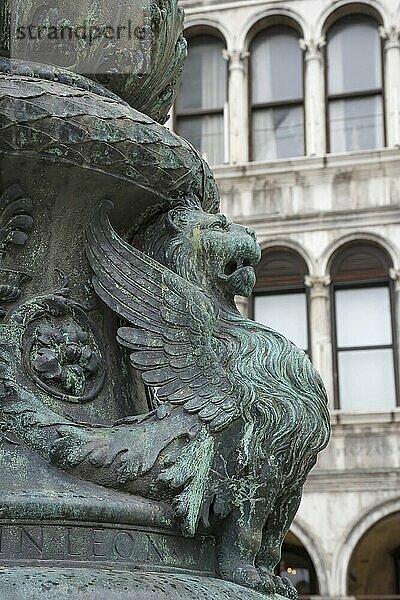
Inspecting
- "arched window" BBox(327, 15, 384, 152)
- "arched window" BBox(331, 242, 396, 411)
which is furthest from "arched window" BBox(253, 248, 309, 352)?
"arched window" BBox(327, 15, 384, 152)

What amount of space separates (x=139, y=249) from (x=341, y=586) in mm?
12853

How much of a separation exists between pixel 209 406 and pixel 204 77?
636 inches

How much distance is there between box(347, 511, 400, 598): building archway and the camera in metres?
15.5

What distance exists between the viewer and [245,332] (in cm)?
248

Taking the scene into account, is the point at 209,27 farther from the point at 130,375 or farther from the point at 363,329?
the point at 130,375

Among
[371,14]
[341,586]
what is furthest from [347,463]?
[371,14]

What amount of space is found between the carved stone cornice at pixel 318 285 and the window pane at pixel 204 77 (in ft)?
11.6

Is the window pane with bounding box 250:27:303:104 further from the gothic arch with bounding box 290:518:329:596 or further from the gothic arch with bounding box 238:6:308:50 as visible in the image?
the gothic arch with bounding box 290:518:329:596

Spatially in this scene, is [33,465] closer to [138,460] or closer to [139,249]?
[138,460]

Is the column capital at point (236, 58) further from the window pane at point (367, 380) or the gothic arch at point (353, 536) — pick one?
the gothic arch at point (353, 536)

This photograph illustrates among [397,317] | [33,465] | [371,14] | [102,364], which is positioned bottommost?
[33,465]

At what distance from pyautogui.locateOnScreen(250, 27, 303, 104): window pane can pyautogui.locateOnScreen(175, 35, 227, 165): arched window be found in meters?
0.54

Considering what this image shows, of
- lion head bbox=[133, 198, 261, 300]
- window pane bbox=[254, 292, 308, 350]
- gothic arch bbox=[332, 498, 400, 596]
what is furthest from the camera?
window pane bbox=[254, 292, 308, 350]

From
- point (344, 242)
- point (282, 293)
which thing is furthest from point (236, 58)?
point (282, 293)
